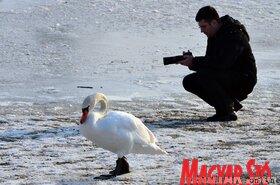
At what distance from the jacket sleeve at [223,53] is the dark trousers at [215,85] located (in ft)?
0.30

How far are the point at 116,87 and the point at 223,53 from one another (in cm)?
230

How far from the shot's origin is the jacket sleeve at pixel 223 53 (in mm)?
8477

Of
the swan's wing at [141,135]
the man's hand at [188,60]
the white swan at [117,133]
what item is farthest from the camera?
the man's hand at [188,60]

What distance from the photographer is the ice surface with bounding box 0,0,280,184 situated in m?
6.68

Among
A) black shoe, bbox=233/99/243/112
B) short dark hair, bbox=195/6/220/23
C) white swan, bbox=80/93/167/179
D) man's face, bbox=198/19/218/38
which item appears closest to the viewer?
white swan, bbox=80/93/167/179

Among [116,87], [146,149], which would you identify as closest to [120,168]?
[146,149]

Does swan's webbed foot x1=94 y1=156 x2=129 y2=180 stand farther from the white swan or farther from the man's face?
the man's face

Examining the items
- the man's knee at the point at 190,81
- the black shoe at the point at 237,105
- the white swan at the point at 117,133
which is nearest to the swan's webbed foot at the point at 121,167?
the white swan at the point at 117,133

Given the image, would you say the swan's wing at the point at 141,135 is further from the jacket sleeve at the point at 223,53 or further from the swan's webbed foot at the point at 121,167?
the jacket sleeve at the point at 223,53

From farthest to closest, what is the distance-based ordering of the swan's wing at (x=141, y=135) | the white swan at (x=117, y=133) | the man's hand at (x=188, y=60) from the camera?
the man's hand at (x=188, y=60), the swan's wing at (x=141, y=135), the white swan at (x=117, y=133)

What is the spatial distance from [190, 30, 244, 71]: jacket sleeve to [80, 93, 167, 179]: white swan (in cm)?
243

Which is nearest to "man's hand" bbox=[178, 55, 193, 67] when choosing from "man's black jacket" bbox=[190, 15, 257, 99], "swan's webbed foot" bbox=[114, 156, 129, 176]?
"man's black jacket" bbox=[190, 15, 257, 99]

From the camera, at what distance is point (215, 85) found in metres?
8.57

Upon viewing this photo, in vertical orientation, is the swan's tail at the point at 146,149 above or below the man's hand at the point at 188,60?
below
